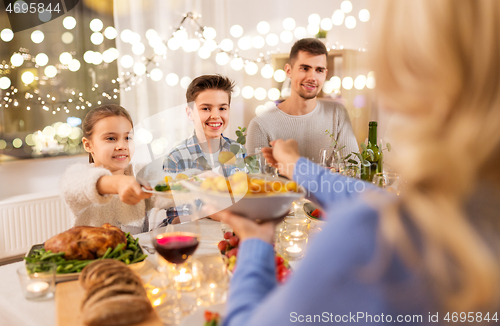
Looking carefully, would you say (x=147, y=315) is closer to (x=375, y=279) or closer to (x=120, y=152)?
(x=375, y=279)

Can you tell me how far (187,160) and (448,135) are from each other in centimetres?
95

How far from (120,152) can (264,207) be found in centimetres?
109

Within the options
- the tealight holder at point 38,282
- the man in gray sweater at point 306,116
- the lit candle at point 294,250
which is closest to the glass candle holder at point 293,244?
the lit candle at point 294,250

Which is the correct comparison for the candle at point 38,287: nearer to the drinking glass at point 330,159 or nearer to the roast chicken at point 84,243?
the roast chicken at point 84,243

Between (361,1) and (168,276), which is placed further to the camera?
(361,1)

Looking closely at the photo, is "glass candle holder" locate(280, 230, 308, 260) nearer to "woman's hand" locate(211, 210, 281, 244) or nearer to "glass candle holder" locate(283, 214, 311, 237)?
"glass candle holder" locate(283, 214, 311, 237)

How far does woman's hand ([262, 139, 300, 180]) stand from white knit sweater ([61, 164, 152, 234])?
544 millimetres

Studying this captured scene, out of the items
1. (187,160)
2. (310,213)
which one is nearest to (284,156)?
(310,213)

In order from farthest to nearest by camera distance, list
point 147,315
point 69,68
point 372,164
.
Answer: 1. point 69,68
2. point 372,164
3. point 147,315

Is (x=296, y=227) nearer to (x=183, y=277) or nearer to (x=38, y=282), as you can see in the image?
(x=183, y=277)

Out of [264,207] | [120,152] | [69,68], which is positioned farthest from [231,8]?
[264,207]

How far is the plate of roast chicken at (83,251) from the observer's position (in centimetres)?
88

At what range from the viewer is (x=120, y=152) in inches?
63.9

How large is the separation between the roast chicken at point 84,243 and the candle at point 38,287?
100 millimetres
